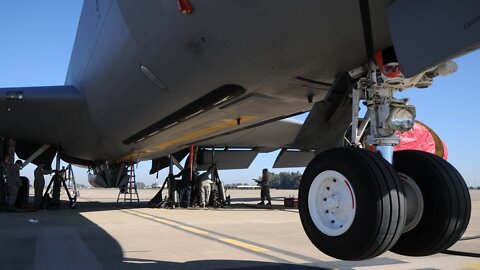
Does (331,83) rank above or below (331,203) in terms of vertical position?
above

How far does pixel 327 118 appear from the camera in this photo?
399cm

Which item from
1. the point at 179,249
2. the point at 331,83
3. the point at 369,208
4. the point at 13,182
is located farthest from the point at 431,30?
the point at 13,182

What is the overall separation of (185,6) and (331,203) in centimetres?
204

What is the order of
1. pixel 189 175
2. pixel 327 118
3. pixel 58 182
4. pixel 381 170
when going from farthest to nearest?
1. pixel 189 175
2. pixel 58 182
3. pixel 327 118
4. pixel 381 170

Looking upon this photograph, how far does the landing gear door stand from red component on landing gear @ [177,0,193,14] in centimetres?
173

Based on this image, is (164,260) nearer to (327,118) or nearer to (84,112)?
(327,118)

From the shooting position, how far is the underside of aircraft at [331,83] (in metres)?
2.80

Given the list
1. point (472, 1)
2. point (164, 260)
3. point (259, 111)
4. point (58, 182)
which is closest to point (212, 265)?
point (164, 260)

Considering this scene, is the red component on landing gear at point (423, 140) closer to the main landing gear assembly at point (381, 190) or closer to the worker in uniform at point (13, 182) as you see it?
the main landing gear assembly at point (381, 190)

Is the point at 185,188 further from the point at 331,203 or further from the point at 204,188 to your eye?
the point at 331,203

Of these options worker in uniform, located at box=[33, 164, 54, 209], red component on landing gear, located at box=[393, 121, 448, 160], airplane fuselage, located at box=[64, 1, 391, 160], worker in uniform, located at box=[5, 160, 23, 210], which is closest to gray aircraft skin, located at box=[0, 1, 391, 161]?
airplane fuselage, located at box=[64, 1, 391, 160]

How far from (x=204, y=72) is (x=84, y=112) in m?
6.12

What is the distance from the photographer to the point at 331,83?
13.5 feet

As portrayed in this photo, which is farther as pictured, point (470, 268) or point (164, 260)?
point (164, 260)
